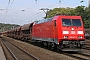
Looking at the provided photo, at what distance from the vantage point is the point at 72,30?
18797 mm

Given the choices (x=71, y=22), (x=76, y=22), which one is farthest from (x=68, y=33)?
(x=76, y=22)

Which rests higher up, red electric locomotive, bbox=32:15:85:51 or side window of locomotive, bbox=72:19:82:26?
side window of locomotive, bbox=72:19:82:26

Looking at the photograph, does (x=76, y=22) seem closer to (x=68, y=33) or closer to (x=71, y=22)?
(x=71, y=22)

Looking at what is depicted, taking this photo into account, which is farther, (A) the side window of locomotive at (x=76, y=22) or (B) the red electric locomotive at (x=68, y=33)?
(A) the side window of locomotive at (x=76, y=22)

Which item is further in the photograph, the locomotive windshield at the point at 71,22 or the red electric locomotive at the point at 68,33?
the locomotive windshield at the point at 71,22

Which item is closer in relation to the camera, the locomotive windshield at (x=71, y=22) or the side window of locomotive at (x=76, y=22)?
the locomotive windshield at (x=71, y=22)

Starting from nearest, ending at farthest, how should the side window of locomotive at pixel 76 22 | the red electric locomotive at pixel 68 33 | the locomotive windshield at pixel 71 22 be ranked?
the red electric locomotive at pixel 68 33, the locomotive windshield at pixel 71 22, the side window of locomotive at pixel 76 22

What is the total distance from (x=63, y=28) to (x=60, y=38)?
0.97 meters

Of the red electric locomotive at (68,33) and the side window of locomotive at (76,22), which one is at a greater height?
the side window of locomotive at (76,22)

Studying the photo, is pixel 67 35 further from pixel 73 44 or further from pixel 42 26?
pixel 42 26

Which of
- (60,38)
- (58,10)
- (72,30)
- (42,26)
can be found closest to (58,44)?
(60,38)


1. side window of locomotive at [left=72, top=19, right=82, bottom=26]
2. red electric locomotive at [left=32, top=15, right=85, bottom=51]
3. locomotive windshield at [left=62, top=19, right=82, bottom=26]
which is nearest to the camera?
red electric locomotive at [left=32, top=15, right=85, bottom=51]

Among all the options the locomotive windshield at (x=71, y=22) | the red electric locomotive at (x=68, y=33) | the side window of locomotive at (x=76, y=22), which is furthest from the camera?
the side window of locomotive at (x=76, y=22)

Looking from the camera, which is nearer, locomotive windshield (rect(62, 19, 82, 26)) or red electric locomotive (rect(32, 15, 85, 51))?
red electric locomotive (rect(32, 15, 85, 51))
